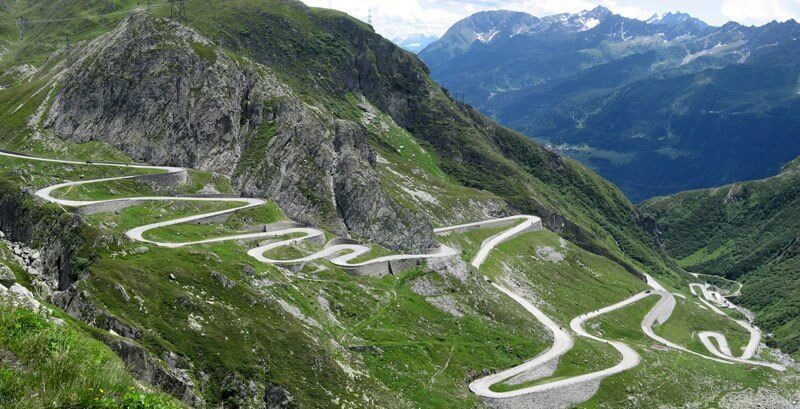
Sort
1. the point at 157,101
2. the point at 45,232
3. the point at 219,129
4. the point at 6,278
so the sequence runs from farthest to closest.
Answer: the point at 219,129 → the point at 157,101 → the point at 45,232 → the point at 6,278

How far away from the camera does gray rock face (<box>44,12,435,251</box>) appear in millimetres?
140375

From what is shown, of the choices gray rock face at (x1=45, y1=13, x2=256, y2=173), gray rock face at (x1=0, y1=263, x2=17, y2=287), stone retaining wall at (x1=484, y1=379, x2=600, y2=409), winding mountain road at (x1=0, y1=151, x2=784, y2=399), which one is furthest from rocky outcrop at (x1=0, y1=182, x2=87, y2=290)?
stone retaining wall at (x1=484, y1=379, x2=600, y2=409)

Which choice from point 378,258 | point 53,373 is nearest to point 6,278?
point 53,373

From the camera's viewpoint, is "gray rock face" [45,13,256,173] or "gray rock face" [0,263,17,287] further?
"gray rock face" [45,13,256,173]

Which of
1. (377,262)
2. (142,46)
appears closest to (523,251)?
(377,262)

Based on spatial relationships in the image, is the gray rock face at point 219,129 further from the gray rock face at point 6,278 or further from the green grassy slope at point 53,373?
the green grassy slope at point 53,373

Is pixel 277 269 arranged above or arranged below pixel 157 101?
below

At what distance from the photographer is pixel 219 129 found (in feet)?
484

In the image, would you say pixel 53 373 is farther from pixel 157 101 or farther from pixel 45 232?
pixel 157 101

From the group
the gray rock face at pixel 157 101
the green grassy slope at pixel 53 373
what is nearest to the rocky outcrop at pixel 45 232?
the green grassy slope at pixel 53 373

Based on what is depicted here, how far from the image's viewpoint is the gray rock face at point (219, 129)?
14038cm

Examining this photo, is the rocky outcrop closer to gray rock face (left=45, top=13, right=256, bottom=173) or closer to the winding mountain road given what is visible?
the winding mountain road

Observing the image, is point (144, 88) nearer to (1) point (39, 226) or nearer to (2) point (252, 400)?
(1) point (39, 226)

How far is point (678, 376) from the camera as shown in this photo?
120125 mm
